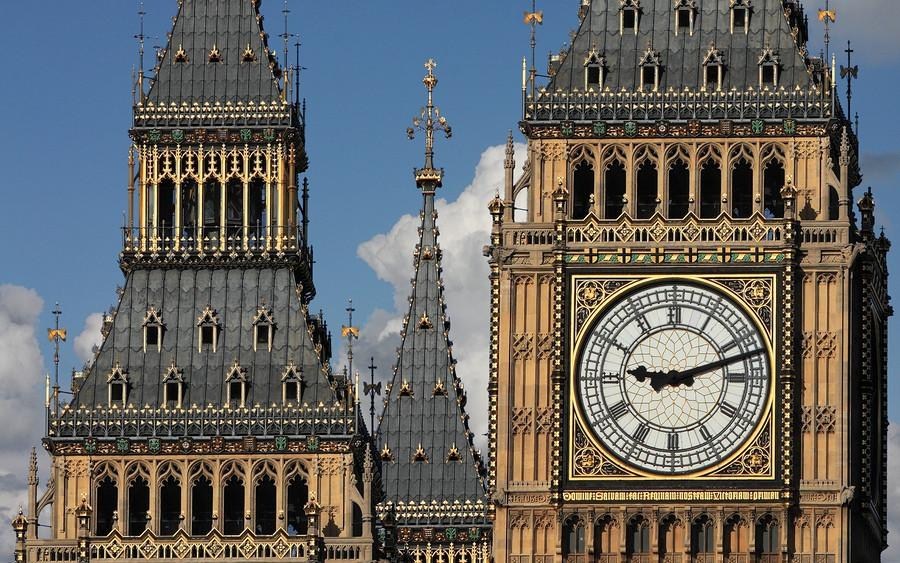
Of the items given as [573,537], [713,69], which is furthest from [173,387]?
[713,69]

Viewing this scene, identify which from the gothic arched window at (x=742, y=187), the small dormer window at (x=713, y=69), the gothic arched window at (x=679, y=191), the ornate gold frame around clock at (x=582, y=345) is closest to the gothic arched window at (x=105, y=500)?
the ornate gold frame around clock at (x=582, y=345)

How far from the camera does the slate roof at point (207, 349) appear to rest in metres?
93.7

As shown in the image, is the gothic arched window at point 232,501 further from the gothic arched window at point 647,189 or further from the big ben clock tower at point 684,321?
the gothic arched window at point 647,189

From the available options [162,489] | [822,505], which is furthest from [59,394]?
[822,505]

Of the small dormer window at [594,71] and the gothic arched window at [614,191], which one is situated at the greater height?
the small dormer window at [594,71]

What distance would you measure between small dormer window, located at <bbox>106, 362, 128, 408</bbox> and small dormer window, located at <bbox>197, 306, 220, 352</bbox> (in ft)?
5.24

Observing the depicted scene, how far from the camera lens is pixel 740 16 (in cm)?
9431

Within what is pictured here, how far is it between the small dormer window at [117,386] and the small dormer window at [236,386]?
1.96 meters

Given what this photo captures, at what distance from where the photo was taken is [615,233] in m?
92.3

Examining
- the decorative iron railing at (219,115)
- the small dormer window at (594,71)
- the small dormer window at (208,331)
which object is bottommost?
the small dormer window at (208,331)

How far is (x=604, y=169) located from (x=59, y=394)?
11347mm

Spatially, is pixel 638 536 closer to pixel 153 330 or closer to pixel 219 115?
pixel 153 330

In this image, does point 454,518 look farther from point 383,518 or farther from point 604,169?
point 604,169

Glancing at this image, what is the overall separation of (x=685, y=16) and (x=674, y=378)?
7455 millimetres
